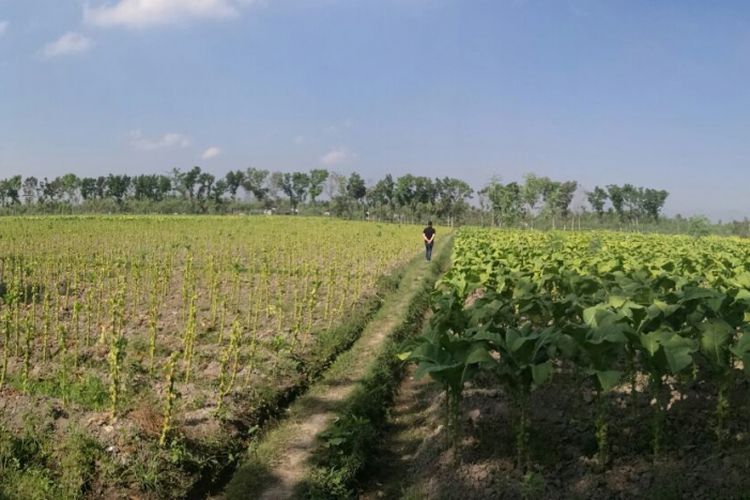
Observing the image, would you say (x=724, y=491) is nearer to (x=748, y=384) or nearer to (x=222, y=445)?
(x=748, y=384)

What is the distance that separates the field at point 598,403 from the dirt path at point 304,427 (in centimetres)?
115

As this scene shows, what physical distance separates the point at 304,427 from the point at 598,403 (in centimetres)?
341

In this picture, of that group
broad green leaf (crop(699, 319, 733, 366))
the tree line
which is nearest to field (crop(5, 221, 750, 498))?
broad green leaf (crop(699, 319, 733, 366))

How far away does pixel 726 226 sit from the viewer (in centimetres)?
5778

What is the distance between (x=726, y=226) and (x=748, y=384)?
61.5 meters

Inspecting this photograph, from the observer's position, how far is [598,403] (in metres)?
4.41

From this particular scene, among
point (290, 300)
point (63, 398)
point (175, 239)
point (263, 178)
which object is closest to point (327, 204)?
point (263, 178)

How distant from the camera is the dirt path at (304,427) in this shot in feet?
17.3

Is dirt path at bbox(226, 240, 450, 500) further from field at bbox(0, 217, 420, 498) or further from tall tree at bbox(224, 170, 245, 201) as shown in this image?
tall tree at bbox(224, 170, 245, 201)

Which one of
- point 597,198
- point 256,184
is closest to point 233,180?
point 256,184

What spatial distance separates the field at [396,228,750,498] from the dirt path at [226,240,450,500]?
1147mm

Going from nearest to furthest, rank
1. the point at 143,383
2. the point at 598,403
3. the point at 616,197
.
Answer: the point at 598,403 → the point at 143,383 → the point at 616,197

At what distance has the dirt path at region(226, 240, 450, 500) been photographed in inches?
207

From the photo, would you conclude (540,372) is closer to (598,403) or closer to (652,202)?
(598,403)
